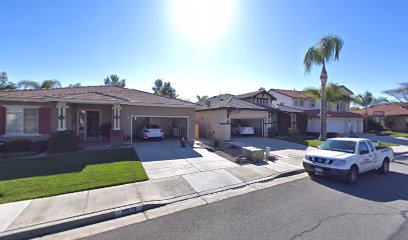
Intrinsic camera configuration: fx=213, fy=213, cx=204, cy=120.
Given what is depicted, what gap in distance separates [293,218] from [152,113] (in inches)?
538

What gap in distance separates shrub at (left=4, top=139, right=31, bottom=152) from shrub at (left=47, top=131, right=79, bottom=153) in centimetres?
164

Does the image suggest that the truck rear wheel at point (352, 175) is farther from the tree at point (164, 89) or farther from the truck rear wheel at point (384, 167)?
the tree at point (164, 89)

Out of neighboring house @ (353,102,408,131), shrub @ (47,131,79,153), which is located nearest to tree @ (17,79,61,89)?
shrub @ (47,131,79,153)

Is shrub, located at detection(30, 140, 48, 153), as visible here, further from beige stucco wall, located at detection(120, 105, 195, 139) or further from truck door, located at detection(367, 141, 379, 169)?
truck door, located at detection(367, 141, 379, 169)

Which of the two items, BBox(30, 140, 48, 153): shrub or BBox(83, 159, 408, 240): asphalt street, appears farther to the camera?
BBox(30, 140, 48, 153): shrub

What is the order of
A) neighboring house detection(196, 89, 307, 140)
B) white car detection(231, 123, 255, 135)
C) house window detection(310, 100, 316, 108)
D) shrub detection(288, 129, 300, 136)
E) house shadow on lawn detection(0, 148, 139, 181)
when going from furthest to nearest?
house window detection(310, 100, 316, 108), shrub detection(288, 129, 300, 136), white car detection(231, 123, 255, 135), neighboring house detection(196, 89, 307, 140), house shadow on lawn detection(0, 148, 139, 181)

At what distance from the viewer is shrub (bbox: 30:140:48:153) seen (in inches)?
492

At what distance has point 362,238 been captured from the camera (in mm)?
4215

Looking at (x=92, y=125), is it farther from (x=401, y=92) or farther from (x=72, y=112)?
(x=401, y=92)

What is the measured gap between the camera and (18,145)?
40.3 feet

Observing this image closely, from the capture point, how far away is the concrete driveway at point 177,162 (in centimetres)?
896

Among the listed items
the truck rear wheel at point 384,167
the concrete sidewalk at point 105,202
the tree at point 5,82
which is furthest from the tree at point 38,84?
the truck rear wheel at point 384,167

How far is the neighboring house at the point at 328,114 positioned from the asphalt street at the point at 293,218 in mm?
23709

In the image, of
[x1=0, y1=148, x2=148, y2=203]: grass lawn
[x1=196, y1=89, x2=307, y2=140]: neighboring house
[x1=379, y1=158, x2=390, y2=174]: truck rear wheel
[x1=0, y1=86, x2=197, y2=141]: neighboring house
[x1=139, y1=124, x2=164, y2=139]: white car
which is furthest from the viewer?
[x1=196, y1=89, x2=307, y2=140]: neighboring house
